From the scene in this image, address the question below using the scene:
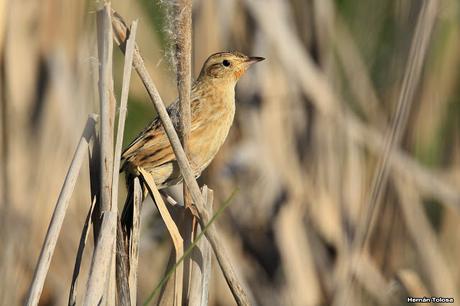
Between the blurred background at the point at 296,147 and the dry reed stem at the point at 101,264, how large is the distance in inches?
72.3

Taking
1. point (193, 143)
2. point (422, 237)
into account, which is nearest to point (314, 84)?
point (422, 237)

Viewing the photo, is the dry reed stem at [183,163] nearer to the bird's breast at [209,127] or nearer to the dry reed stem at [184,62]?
the dry reed stem at [184,62]

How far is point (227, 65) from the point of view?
3.57 meters

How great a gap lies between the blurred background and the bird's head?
60cm

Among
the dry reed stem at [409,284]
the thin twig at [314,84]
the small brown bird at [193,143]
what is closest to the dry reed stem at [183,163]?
the small brown bird at [193,143]

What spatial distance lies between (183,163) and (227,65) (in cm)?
139

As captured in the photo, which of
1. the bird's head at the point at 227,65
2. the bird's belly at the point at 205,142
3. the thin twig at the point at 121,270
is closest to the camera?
the thin twig at the point at 121,270

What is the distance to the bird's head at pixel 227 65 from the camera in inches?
140

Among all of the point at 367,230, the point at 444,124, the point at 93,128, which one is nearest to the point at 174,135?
the point at 93,128

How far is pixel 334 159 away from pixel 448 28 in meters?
1.07

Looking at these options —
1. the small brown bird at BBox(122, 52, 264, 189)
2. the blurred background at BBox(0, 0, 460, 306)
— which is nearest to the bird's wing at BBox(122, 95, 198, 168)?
the small brown bird at BBox(122, 52, 264, 189)

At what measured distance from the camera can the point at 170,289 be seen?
7.73ft

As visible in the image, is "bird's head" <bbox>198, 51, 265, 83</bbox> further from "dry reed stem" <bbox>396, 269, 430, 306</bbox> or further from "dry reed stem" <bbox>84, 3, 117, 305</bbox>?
"dry reed stem" <bbox>84, 3, 117, 305</bbox>

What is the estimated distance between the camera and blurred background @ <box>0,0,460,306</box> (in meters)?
3.99
